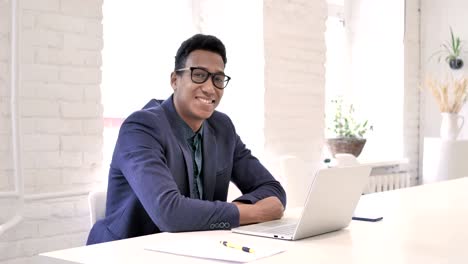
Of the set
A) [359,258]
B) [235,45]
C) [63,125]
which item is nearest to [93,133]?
[63,125]

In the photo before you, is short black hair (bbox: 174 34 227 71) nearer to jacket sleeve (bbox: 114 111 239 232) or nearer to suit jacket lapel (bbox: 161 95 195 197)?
suit jacket lapel (bbox: 161 95 195 197)

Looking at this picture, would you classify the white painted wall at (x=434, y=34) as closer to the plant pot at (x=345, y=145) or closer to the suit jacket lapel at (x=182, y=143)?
the plant pot at (x=345, y=145)

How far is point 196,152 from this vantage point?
2.30 meters

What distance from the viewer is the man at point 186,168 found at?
1854 mm

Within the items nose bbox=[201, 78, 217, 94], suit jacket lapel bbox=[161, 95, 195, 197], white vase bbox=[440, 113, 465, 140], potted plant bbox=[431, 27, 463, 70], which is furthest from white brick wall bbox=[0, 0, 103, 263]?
potted plant bbox=[431, 27, 463, 70]

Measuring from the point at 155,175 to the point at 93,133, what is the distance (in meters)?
0.97

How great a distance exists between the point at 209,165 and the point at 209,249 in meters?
0.83

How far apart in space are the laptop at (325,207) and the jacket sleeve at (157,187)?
8 cm

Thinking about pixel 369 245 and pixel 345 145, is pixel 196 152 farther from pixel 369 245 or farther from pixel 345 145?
pixel 345 145

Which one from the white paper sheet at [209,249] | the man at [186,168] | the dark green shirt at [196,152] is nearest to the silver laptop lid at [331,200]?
the white paper sheet at [209,249]

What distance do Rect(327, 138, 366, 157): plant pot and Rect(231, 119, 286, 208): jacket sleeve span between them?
2.32 meters

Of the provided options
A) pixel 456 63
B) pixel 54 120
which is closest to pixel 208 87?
pixel 54 120

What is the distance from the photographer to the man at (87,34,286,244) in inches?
73.0

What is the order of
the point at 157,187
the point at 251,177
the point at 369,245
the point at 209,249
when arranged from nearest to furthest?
the point at 209,249, the point at 369,245, the point at 157,187, the point at 251,177
